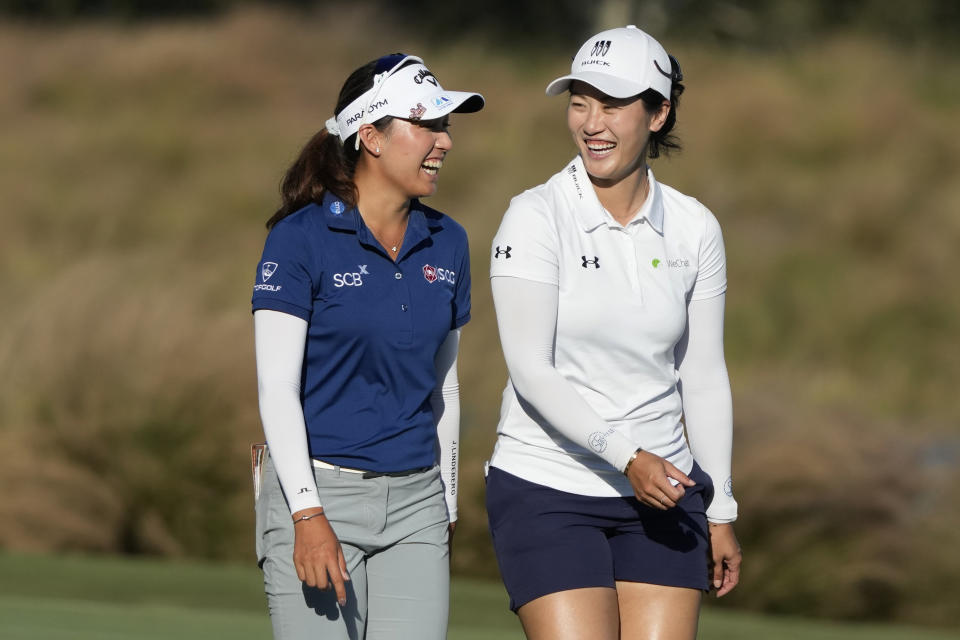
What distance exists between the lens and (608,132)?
433cm

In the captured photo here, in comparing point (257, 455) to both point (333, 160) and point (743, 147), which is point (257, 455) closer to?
point (333, 160)

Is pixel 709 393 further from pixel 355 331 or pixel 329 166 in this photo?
pixel 329 166

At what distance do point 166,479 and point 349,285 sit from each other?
6638 mm

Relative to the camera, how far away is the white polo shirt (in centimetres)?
415

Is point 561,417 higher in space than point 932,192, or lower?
lower

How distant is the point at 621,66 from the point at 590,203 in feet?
1.24

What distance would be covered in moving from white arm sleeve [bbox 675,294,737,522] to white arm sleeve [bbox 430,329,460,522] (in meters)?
0.63

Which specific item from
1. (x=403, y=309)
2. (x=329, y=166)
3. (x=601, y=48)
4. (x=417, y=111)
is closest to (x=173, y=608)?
(x=329, y=166)

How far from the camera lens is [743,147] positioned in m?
21.5

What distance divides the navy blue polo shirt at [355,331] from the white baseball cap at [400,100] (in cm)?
25

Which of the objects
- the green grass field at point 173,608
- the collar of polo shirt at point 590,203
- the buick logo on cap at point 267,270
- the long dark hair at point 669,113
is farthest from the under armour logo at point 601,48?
the green grass field at point 173,608

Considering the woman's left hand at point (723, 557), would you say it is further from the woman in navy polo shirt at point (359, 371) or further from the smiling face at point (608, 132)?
the smiling face at point (608, 132)

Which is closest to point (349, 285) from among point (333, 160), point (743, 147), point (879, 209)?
point (333, 160)

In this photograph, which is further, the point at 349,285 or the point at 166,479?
the point at 166,479
